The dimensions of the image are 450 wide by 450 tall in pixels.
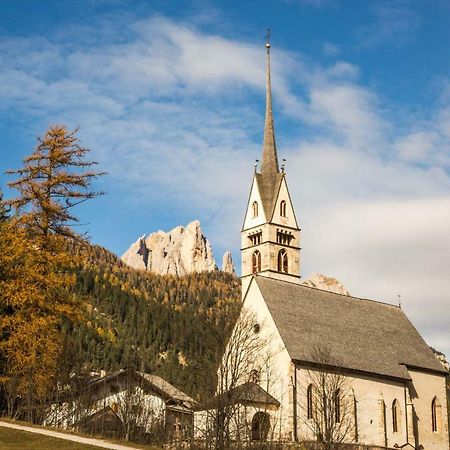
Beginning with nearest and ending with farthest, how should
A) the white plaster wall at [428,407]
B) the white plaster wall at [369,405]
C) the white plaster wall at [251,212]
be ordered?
1. the white plaster wall at [369,405]
2. the white plaster wall at [428,407]
3. the white plaster wall at [251,212]

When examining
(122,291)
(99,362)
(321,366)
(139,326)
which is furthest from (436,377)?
(122,291)

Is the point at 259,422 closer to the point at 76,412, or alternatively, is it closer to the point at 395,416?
the point at 395,416

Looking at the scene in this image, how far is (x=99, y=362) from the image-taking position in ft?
428

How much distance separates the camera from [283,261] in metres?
69.9

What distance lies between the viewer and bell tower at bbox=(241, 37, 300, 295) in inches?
2721

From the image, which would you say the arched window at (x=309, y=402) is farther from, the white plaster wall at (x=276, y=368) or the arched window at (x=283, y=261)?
the arched window at (x=283, y=261)

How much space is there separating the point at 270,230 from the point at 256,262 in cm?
323

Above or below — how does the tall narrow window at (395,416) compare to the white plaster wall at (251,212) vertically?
below

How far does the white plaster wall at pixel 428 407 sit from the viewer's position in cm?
5703

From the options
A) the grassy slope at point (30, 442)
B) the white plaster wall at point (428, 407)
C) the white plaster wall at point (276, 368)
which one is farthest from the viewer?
the white plaster wall at point (428, 407)

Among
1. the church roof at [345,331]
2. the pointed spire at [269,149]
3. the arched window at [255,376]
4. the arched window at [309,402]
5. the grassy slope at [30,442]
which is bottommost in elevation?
the grassy slope at [30,442]

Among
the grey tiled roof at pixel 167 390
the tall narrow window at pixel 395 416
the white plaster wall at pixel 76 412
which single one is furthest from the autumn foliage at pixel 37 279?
the tall narrow window at pixel 395 416

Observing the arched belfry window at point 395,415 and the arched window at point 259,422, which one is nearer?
the arched window at point 259,422

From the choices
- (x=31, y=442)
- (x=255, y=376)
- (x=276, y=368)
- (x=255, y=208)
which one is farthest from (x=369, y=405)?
(x=31, y=442)
